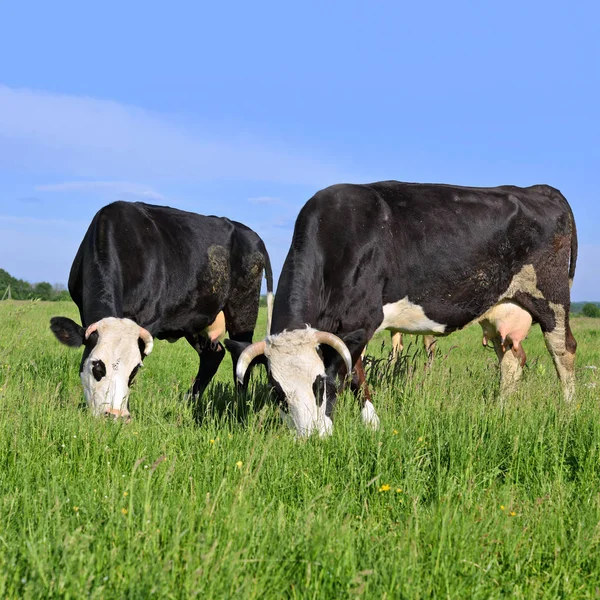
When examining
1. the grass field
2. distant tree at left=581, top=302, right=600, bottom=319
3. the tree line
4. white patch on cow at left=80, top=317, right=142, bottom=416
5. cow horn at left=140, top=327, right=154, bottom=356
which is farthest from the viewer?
distant tree at left=581, top=302, right=600, bottom=319

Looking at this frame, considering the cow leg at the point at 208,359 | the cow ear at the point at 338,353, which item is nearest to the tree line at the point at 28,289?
the cow leg at the point at 208,359

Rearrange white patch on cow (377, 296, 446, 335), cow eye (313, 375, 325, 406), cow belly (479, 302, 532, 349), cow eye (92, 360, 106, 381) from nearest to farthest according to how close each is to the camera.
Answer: cow eye (313, 375, 325, 406), cow eye (92, 360, 106, 381), white patch on cow (377, 296, 446, 335), cow belly (479, 302, 532, 349)

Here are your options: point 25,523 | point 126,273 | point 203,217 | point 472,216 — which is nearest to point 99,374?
point 126,273

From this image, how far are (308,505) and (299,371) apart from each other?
2.14 meters

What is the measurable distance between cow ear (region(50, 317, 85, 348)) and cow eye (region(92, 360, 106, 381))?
313 mm

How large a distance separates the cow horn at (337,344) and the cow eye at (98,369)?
2060 mm

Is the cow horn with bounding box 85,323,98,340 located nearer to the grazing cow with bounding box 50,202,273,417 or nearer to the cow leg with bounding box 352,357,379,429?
the grazing cow with bounding box 50,202,273,417

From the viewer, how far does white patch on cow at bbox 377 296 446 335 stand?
7.61 meters

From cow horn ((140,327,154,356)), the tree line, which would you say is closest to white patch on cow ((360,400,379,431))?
cow horn ((140,327,154,356))

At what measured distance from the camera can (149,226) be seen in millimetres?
8828

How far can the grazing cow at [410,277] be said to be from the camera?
252 inches

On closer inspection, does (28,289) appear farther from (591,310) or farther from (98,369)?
(591,310)

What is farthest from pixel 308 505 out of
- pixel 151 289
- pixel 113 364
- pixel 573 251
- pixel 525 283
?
pixel 573 251

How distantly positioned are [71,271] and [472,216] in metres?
4.85
